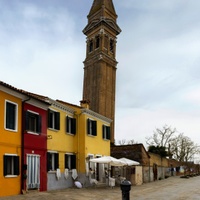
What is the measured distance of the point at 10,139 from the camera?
53.4 ft

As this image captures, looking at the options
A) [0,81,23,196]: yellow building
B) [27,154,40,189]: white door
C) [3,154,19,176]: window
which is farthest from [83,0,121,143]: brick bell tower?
[3,154,19,176]: window

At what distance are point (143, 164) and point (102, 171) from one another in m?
6.20

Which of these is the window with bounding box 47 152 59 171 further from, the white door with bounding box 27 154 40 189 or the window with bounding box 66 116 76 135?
the window with bounding box 66 116 76 135

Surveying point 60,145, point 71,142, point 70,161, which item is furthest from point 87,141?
point 60,145

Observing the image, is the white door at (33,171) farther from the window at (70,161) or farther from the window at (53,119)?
the window at (70,161)

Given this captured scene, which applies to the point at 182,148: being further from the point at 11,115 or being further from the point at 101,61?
the point at 11,115

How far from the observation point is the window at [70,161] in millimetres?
22770

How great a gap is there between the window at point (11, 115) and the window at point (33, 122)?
47.0 inches

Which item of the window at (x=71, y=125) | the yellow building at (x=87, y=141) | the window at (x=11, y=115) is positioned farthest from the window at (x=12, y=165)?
the yellow building at (x=87, y=141)

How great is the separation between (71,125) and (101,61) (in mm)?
28385

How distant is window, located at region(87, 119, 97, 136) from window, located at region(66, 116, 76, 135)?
1328 millimetres

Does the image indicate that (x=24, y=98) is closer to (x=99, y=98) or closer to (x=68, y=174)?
(x=68, y=174)

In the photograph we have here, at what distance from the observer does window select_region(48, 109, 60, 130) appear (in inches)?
800

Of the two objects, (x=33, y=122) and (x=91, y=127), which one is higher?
(x=33, y=122)
